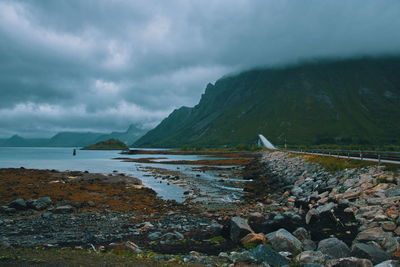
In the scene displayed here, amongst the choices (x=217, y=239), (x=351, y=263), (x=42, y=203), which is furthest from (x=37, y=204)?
(x=351, y=263)

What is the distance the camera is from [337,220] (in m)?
16.9

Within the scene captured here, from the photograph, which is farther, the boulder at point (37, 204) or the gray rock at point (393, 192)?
the boulder at point (37, 204)

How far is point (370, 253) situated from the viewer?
10.4 metres

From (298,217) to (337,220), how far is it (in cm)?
286

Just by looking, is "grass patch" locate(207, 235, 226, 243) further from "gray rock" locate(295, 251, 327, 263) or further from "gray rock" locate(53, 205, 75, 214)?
"gray rock" locate(53, 205, 75, 214)

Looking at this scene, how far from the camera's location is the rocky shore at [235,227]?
37.7ft

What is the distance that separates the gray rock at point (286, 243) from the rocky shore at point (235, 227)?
0.05 metres

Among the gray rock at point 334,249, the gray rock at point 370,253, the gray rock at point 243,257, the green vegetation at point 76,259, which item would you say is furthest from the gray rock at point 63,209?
the gray rock at point 370,253

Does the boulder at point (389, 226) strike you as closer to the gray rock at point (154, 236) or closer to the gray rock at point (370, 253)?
the gray rock at point (370, 253)

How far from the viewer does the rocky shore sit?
11477 mm

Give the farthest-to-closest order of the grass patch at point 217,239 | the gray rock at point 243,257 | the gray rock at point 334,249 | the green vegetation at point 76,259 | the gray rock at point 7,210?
the gray rock at point 7,210
the grass patch at point 217,239
the gray rock at point 334,249
the gray rock at point 243,257
the green vegetation at point 76,259

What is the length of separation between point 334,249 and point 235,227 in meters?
5.52

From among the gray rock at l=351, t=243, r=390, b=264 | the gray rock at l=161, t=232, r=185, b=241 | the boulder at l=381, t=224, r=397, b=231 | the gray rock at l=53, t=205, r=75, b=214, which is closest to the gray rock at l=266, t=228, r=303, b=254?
the gray rock at l=351, t=243, r=390, b=264

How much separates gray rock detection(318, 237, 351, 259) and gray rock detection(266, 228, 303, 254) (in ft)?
3.36
